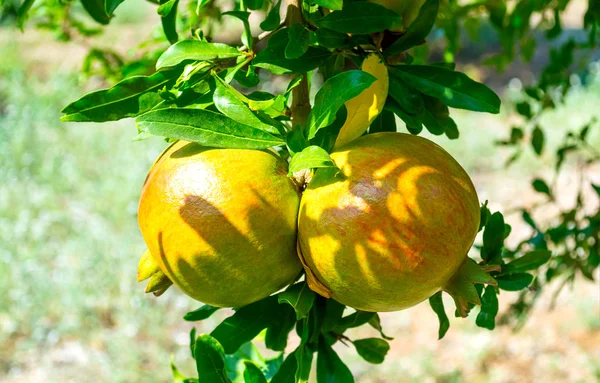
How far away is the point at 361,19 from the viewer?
2.45ft

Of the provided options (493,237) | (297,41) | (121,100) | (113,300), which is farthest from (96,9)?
(113,300)

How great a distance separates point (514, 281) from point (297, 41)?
0.37m

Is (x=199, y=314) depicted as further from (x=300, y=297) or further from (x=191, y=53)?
(x=191, y=53)

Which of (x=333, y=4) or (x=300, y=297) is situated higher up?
(x=333, y=4)

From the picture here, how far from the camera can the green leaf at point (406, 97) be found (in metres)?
0.79

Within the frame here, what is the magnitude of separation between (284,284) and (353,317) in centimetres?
16

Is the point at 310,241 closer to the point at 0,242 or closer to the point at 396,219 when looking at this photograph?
the point at 396,219

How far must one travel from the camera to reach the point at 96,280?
3789 mm

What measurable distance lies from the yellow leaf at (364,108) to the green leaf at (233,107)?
83 millimetres

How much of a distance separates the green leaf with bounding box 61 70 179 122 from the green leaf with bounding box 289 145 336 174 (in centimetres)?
21

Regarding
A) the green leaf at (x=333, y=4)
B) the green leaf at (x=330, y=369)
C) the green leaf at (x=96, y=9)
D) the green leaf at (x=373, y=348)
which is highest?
the green leaf at (x=333, y=4)

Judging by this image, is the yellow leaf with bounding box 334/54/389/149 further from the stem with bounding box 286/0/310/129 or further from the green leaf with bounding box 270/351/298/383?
the green leaf with bounding box 270/351/298/383

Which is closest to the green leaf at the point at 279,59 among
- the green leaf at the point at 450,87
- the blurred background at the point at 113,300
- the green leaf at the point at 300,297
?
the green leaf at the point at 450,87

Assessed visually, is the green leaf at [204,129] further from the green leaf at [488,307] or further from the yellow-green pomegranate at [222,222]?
the green leaf at [488,307]
